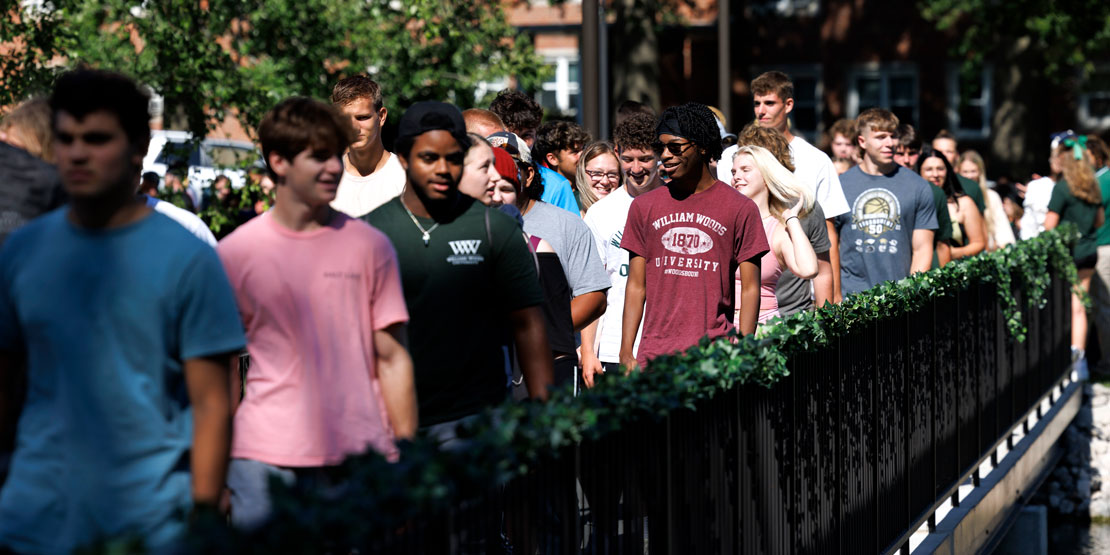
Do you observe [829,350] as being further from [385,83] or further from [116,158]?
[385,83]

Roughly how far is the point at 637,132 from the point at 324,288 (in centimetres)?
391

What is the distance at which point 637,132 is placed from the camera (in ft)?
24.9

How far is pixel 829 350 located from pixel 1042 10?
24946 mm

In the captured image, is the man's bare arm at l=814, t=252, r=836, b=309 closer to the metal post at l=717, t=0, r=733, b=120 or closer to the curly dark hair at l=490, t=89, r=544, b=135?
the curly dark hair at l=490, t=89, r=544, b=135

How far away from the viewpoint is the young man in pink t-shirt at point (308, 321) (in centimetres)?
390

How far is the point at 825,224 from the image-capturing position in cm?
746

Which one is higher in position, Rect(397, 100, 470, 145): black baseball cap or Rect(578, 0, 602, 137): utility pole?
Rect(578, 0, 602, 137): utility pole

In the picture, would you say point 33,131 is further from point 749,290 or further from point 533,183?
point 749,290

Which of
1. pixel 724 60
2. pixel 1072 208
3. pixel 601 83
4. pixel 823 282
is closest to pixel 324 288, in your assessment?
pixel 823 282

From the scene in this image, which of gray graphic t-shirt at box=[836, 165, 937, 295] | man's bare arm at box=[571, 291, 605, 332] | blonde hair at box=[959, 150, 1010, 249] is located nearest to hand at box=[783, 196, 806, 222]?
man's bare arm at box=[571, 291, 605, 332]

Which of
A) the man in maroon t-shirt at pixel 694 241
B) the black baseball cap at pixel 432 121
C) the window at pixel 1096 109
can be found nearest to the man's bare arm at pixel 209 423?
the black baseball cap at pixel 432 121

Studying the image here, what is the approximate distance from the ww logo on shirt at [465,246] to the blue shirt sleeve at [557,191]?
2.76 meters

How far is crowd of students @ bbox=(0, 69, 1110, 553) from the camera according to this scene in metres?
3.31

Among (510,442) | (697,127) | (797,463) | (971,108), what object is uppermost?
(971,108)
